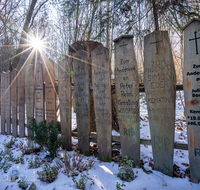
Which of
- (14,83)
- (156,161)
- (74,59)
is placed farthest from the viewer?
(14,83)

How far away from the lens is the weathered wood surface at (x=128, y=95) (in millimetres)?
2092

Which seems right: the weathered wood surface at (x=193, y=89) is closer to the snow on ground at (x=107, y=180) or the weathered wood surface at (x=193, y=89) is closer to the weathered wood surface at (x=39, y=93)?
the snow on ground at (x=107, y=180)

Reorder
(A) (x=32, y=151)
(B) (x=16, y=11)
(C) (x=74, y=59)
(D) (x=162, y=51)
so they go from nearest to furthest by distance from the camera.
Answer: (D) (x=162, y=51) < (C) (x=74, y=59) < (A) (x=32, y=151) < (B) (x=16, y=11)

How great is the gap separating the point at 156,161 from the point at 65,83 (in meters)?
2.08

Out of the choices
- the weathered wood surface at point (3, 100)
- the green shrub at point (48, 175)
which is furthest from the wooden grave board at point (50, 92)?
the weathered wood surface at point (3, 100)

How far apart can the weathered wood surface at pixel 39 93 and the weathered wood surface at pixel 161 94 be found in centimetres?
233

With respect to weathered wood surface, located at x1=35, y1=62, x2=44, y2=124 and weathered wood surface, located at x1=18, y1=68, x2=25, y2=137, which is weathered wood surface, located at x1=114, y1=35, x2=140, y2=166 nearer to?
weathered wood surface, located at x1=35, y1=62, x2=44, y2=124

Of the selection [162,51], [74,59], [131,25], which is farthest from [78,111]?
[131,25]

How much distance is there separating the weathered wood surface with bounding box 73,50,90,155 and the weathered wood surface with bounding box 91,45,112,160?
0.68 ft

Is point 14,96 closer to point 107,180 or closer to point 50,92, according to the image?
point 50,92

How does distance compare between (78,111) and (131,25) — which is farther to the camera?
(131,25)

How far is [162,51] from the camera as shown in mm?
1915

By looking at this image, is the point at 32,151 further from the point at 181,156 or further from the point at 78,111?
the point at 181,156

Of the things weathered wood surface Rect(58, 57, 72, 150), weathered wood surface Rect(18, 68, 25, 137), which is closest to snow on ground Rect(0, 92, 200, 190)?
weathered wood surface Rect(58, 57, 72, 150)
